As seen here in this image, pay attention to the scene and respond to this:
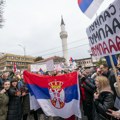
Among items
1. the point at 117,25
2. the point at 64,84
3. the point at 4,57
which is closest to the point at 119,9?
the point at 117,25

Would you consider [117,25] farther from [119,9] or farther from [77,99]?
[77,99]

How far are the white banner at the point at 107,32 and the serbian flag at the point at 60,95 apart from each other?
69.9 inches

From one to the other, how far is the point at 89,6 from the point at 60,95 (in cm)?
250

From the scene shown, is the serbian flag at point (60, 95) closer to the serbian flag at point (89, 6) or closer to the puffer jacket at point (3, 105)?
the puffer jacket at point (3, 105)

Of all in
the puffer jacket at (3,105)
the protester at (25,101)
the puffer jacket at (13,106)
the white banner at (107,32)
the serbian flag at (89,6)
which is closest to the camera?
the white banner at (107,32)

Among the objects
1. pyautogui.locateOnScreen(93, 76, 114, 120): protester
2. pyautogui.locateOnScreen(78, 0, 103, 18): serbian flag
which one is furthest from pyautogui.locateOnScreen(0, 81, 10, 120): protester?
pyautogui.locateOnScreen(78, 0, 103, 18): serbian flag

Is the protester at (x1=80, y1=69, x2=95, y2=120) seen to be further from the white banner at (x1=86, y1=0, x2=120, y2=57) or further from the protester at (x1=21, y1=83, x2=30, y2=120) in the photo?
the white banner at (x1=86, y1=0, x2=120, y2=57)

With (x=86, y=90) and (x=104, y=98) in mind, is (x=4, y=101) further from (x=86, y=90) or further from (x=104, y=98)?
(x=104, y=98)

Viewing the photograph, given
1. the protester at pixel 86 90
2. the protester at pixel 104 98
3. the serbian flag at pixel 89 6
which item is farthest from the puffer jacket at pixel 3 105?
the serbian flag at pixel 89 6

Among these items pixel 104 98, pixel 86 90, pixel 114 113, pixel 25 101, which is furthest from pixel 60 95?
pixel 114 113

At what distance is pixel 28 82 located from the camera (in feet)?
18.8

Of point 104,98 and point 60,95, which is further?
point 60,95

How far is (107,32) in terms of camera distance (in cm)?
319

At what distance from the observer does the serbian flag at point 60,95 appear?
5.30m
